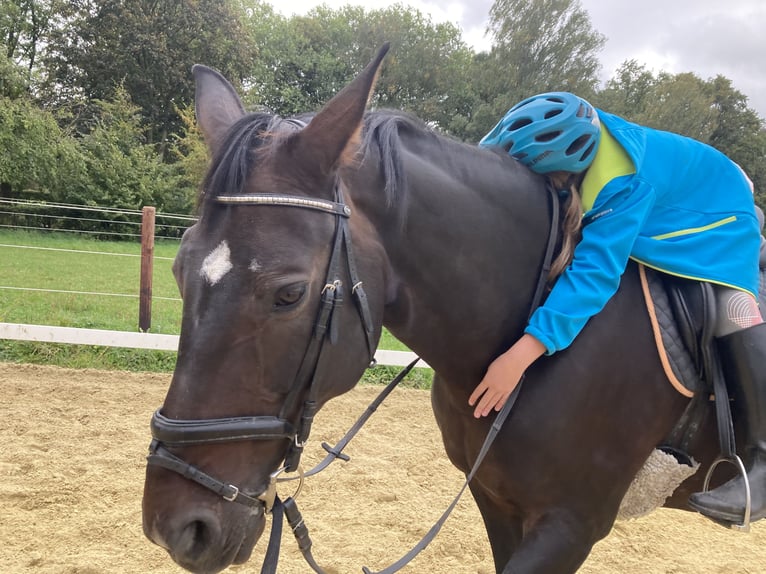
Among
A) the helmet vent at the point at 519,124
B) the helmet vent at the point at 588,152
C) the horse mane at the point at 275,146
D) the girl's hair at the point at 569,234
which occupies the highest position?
the helmet vent at the point at 519,124

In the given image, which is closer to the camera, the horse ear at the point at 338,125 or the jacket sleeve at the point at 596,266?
the horse ear at the point at 338,125

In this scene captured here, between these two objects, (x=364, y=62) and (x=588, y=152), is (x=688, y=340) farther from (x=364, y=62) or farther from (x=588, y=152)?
(x=364, y=62)

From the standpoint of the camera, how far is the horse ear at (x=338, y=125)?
1.23m

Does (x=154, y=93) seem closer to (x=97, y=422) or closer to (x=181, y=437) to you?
(x=97, y=422)

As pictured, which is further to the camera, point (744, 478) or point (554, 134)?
point (554, 134)

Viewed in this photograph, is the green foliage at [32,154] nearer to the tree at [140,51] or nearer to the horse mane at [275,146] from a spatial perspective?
the tree at [140,51]

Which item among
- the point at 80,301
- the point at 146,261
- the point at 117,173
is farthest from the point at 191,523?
the point at 117,173

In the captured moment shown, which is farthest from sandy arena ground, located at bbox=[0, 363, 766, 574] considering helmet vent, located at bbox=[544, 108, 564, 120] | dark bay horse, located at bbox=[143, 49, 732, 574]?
helmet vent, located at bbox=[544, 108, 564, 120]

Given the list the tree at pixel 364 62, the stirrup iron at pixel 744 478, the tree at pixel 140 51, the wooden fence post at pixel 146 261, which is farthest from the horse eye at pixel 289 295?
the tree at pixel 364 62

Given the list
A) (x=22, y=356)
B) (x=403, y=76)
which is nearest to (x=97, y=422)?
(x=22, y=356)

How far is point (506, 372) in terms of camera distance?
1.53 meters

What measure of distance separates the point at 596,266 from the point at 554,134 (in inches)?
19.5

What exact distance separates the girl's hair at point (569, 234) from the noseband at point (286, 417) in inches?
28.0

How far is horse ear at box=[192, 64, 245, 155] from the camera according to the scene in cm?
154
